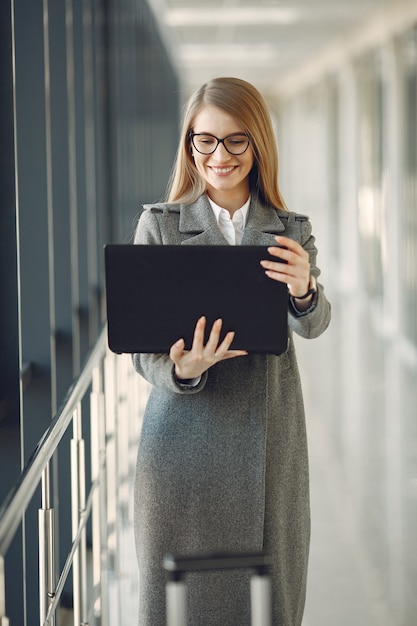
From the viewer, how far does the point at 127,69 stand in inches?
218

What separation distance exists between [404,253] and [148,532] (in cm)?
619

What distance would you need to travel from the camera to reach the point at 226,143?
172 centimetres

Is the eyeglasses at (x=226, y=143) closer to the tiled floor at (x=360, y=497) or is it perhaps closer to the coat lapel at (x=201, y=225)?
the coat lapel at (x=201, y=225)

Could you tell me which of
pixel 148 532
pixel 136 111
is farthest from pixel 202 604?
pixel 136 111

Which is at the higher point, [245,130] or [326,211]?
[326,211]

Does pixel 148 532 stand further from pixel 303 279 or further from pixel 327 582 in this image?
pixel 327 582

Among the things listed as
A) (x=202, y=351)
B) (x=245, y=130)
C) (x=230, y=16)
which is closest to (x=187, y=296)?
(x=202, y=351)

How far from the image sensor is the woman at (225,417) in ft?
5.68

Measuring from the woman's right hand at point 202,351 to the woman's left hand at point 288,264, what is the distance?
0.12m

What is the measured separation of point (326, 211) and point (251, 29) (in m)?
3.67

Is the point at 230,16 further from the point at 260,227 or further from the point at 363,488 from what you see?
the point at 260,227

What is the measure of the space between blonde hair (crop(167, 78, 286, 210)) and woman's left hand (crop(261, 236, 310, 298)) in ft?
0.70

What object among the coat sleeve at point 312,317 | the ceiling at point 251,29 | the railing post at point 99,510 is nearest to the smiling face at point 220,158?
the coat sleeve at point 312,317

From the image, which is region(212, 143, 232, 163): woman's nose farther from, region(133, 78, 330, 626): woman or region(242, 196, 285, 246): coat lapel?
region(242, 196, 285, 246): coat lapel
